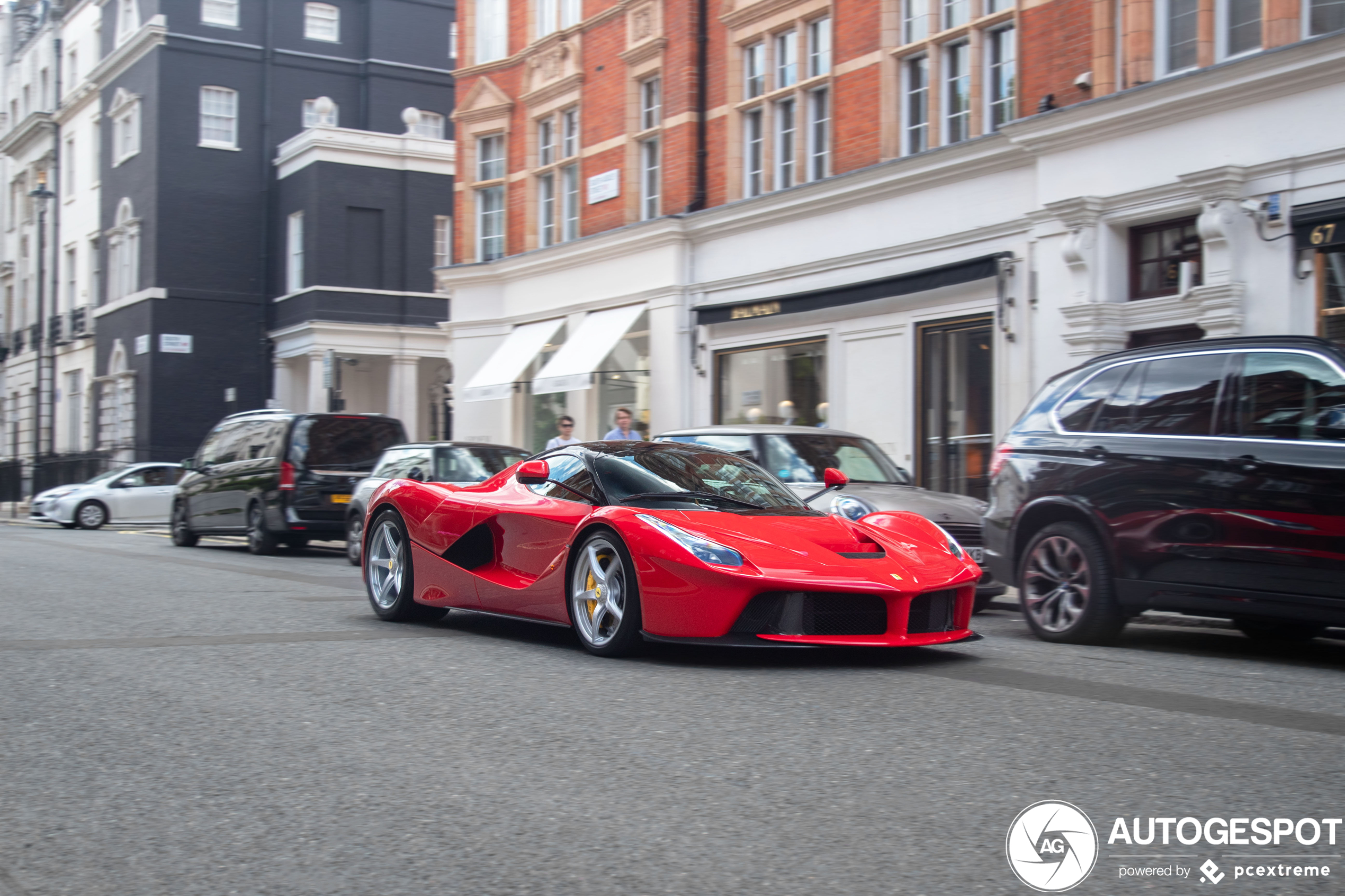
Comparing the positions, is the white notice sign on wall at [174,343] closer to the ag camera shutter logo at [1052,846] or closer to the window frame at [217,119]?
the window frame at [217,119]

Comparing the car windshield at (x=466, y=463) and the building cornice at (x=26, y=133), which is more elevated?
the building cornice at (x=26, y=133)

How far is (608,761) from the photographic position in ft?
15.0

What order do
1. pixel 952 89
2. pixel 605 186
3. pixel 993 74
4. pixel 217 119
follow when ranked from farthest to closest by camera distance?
pixel 217 119, pixel 605 186, pixel 952 89, pixel 993 74

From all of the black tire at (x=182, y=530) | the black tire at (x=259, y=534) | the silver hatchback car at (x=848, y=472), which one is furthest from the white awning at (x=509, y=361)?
the silver hatchback car at (x=848, y=472)

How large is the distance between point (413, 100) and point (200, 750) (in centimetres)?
4030

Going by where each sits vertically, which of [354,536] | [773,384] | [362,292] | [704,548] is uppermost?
[362,292]

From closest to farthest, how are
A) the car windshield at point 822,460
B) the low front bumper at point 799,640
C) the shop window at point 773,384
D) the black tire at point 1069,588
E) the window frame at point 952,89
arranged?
the low front bumper at point 799,640, the black tire at point 1069,588, the car windshield at point 822,460, the window frame at point 952,89, the shop window at point 773,384

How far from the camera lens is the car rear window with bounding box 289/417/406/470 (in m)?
17.3

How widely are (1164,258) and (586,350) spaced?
37.9 ft

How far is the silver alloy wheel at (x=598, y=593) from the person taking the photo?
6.96 m

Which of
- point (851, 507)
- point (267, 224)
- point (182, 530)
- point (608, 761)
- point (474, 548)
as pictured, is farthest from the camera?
point (267, 224)

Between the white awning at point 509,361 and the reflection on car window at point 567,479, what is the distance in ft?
58.4

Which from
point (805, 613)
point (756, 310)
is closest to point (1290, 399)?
point (805, 613)

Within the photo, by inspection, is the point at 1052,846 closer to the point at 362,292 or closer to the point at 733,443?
the point at 733,443
